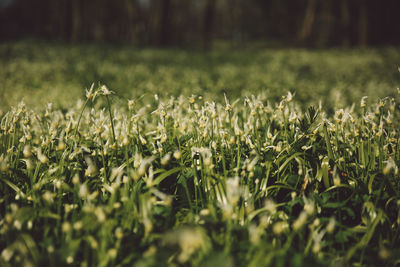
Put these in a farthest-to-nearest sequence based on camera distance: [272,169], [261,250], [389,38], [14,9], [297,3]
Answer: [14,9] → [297,3] → [389,38] → [272,169] → [261,250]

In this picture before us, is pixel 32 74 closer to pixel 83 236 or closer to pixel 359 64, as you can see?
pixel 83 236

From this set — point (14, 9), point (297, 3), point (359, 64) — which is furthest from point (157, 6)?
point (14, 9)

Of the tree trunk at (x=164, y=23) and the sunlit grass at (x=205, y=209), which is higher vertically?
the tree trunk at (x=164, y=23)

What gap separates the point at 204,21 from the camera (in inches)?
846

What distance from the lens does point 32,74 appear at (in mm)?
8211

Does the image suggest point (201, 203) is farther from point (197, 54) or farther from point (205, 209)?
point (197, 54)

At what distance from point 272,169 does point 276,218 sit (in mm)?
510

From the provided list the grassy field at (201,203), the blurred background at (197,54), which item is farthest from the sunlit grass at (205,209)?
the blurred background at (197,54)

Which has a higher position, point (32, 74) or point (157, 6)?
point (157, 6)

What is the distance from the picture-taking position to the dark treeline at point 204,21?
23.3 metres

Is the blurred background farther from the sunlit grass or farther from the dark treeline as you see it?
the sunlit grass

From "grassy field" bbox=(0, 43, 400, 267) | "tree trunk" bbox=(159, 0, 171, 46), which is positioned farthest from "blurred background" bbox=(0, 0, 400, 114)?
"grassy field" bbox=(0, 43, 400, 267)

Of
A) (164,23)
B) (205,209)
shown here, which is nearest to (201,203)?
(205,209)

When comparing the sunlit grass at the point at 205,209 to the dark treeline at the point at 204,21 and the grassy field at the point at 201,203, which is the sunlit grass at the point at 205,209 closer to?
the grassy field at the point at 201,203
